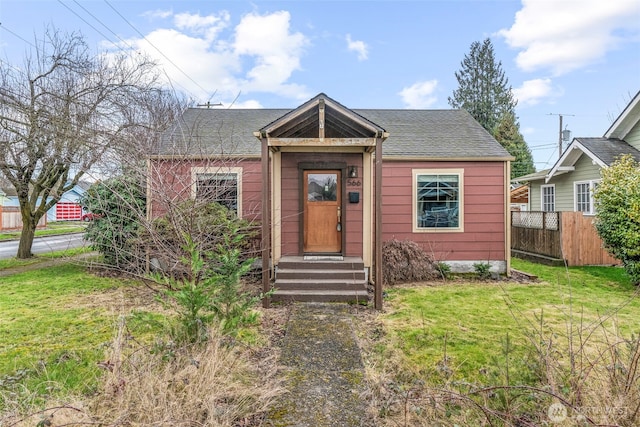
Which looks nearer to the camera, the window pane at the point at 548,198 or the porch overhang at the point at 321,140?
the porch overhang at the point at 321,140

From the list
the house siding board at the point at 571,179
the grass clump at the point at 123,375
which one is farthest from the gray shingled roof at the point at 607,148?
the grass clump at the point at 123,375

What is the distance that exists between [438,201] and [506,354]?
615 centimetres

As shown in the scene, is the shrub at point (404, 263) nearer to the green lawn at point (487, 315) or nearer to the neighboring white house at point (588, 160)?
the green lawn at point (487, 315)

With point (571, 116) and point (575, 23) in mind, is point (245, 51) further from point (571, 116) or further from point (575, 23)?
point (571, 116)

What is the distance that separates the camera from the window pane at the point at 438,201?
8359mm

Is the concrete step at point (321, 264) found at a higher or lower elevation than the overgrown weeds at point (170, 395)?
higher

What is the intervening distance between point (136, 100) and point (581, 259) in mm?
13631

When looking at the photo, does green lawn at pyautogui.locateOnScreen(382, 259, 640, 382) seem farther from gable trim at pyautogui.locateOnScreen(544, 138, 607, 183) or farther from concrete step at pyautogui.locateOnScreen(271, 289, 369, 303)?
gable trim at pyautogui.locateOnScreen(544, 138, 607, 183)

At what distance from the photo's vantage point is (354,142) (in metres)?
5.89

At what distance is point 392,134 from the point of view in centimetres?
927

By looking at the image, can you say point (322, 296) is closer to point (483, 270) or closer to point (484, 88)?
point (483, 270)

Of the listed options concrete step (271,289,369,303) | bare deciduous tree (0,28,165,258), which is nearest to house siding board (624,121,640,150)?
concrete step (271,289,369,303)

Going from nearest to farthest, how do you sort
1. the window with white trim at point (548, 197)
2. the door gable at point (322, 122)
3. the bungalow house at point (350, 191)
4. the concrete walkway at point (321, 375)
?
the concrete walkway at point (321, 375) → the door gable at point (322, 122) → the bungalow house at point (350, 191) → the window with white trim at point (548, 197)

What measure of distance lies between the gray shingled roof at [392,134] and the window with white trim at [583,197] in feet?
16.6
